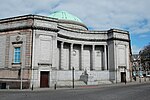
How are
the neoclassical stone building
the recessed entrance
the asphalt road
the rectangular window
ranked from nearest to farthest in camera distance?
the asphalt road < the neoclassical stone building < the recessed entrance < the rectangular window

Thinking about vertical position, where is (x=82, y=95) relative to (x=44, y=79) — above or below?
below

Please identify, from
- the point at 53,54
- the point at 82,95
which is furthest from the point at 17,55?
the point at 82,95

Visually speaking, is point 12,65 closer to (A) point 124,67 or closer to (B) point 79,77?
(B) point 79,77

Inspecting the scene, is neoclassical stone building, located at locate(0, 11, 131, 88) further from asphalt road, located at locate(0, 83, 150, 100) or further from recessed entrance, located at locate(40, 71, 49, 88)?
asphalt road, located at locate(0, 83, 150, 100)

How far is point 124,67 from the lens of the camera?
1967 inches

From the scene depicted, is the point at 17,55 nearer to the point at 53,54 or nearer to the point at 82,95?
the point at 53,54

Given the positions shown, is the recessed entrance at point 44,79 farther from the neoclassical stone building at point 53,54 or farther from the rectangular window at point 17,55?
the rectangular window at point 17,55

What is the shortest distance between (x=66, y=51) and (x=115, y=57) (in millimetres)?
12723

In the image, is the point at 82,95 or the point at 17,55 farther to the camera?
the point at 17,55

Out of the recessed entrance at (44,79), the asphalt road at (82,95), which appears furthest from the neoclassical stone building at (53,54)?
the asphalt road at (82,95)

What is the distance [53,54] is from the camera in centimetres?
3888

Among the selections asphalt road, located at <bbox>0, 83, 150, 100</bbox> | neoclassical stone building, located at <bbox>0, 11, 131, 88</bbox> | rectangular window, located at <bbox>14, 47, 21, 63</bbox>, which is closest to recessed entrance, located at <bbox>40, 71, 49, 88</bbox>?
neoclassical stone building, located at <bbox>0, 11, 131, 88</bbox>

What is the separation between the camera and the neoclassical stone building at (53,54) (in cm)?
3681

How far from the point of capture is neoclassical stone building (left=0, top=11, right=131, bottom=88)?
3681 cm
